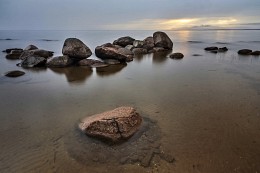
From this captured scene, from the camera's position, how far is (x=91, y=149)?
5793 mm

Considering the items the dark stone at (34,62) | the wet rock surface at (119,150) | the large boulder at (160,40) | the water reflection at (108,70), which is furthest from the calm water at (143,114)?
the large boulder at (160,40)

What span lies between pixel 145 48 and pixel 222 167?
26.2m

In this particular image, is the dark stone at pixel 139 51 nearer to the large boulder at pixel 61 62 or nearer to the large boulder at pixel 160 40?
the large boulder at pixel 160 40

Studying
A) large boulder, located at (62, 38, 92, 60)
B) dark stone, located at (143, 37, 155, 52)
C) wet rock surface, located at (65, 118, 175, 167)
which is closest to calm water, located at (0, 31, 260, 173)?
wet rock surface, located at (65, 118, 175, 167)

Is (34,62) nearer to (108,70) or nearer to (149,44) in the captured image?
(108,70)

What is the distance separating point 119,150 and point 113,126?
2.53 feet

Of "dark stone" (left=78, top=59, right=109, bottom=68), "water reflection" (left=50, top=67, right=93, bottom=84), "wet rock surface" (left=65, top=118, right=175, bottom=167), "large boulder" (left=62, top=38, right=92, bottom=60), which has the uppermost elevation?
"large boulder" (left=62, top=38, right=92, bottom=60)

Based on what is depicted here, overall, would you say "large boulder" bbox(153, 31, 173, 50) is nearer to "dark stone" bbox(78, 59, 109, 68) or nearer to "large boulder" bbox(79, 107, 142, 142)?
"dark stone" bbox(78, 59, 109, 68)

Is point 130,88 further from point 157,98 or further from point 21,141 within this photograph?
point 21,141

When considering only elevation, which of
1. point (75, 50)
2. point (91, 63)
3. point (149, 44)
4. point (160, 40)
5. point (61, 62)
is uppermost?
point (160, 40)

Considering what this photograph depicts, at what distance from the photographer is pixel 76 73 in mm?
15922

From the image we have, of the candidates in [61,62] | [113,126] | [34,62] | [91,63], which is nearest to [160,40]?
[91,63]

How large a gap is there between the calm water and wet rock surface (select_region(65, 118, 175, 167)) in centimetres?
3

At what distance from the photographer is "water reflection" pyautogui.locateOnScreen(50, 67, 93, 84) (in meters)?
14.1
